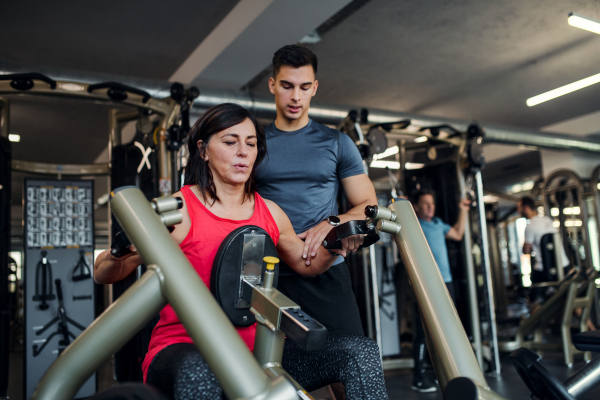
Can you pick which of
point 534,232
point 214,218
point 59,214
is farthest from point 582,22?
point 59,214

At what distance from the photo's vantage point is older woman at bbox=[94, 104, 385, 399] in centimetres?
103

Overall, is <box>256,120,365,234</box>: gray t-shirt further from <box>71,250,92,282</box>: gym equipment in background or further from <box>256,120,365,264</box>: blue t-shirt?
<box>71,250,92,282</box>: gym equipment in background

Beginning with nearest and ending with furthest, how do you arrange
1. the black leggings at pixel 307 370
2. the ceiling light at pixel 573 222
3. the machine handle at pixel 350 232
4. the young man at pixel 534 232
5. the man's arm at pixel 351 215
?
the black leggings at pixel 307 370 < the machine handle at pixel 350 232 < the man's arm at pixel 351 215 < the young man at pixel 534 232 < the ceiling light at pixel 573 222

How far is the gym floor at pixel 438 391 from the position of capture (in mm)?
3307

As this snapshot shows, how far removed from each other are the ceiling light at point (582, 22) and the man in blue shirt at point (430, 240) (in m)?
1.68

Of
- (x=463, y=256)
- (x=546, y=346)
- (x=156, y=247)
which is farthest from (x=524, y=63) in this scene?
(x=156, y=247)

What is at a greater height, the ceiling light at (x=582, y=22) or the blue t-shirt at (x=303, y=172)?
the ceiling light at (x=582, y=22)

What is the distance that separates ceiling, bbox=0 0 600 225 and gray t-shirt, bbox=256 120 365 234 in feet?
7.37

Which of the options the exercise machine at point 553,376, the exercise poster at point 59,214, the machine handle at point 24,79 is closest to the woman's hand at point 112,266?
the exercise machine at point 553,376

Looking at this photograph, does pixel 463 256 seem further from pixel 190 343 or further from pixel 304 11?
pixel 190 343

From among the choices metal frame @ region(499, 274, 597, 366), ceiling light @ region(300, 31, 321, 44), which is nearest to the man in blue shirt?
metal frame @ region(499, 274, 597, 366)

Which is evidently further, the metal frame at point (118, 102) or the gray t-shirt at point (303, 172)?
the metal frame at point (118, 102)

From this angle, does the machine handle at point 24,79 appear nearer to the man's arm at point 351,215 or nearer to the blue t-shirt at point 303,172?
the blue t-shirt at point 303,172

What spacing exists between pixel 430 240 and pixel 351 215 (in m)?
2.47
